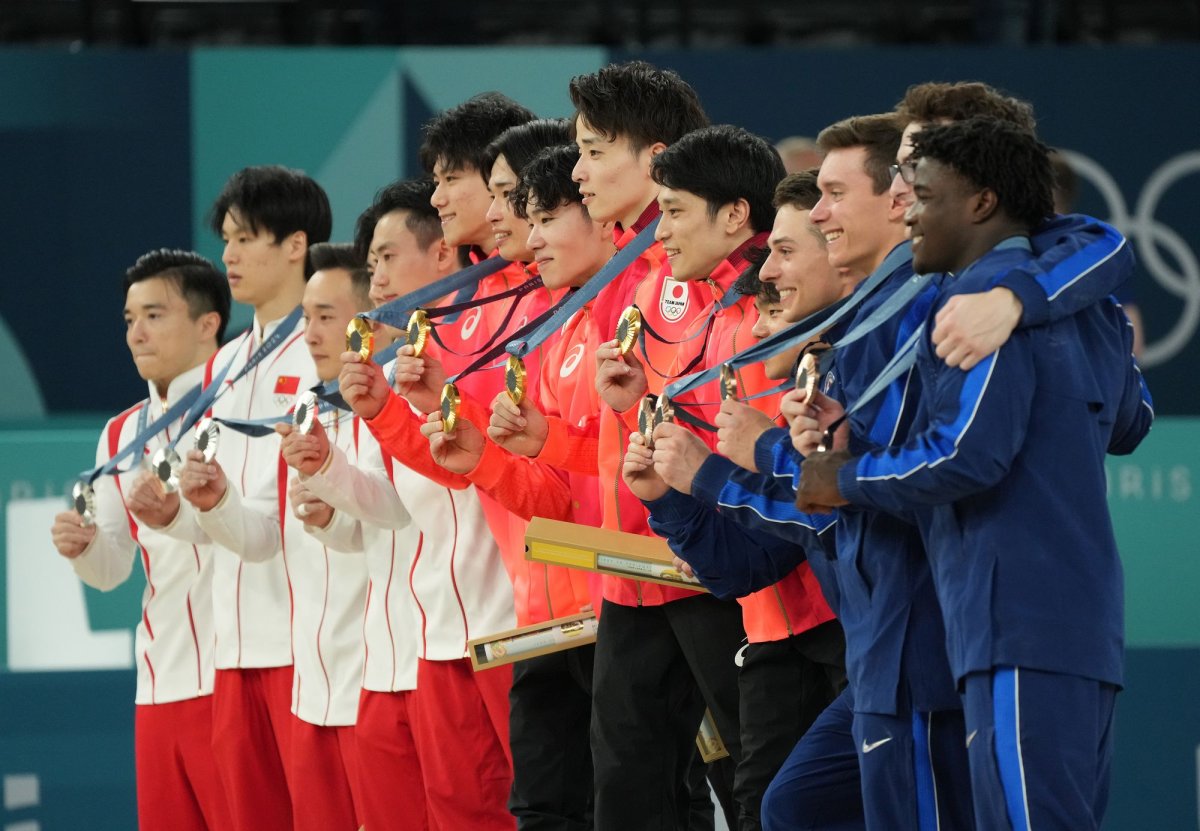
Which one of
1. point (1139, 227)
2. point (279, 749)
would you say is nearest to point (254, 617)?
point (279, 749)

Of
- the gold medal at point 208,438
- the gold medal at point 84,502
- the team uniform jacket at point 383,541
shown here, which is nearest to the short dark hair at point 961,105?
the team uniform jacket at point 383,541

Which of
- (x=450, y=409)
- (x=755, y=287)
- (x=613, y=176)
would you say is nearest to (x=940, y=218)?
(x=755, y=287)

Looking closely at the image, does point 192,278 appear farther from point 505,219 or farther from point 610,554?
point 610,554

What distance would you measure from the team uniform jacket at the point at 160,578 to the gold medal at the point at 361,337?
4.27 feet

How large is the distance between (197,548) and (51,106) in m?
3.31

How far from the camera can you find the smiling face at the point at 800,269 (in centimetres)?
385

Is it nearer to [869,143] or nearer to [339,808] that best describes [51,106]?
[339,808]

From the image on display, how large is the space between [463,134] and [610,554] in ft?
5.51

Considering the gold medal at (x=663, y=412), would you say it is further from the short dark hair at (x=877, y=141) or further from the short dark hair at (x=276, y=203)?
the short dark hair at (x=276, y=203)

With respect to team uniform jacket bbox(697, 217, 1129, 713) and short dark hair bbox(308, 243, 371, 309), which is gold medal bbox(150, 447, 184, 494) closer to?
short dark hair bbox(308, 243, 371, 309)

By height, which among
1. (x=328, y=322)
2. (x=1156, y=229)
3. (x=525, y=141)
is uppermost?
(x=1156, y=229)

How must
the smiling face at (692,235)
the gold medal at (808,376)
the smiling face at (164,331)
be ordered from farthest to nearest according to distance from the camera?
the smiling face at (164,331), the smiling face at (692,235), the gold medal at (808,376)

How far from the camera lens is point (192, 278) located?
6.50 meters

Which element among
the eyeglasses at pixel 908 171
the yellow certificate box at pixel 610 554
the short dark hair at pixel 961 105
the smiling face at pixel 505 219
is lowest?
the yellow certificate box at pixel 610 554
